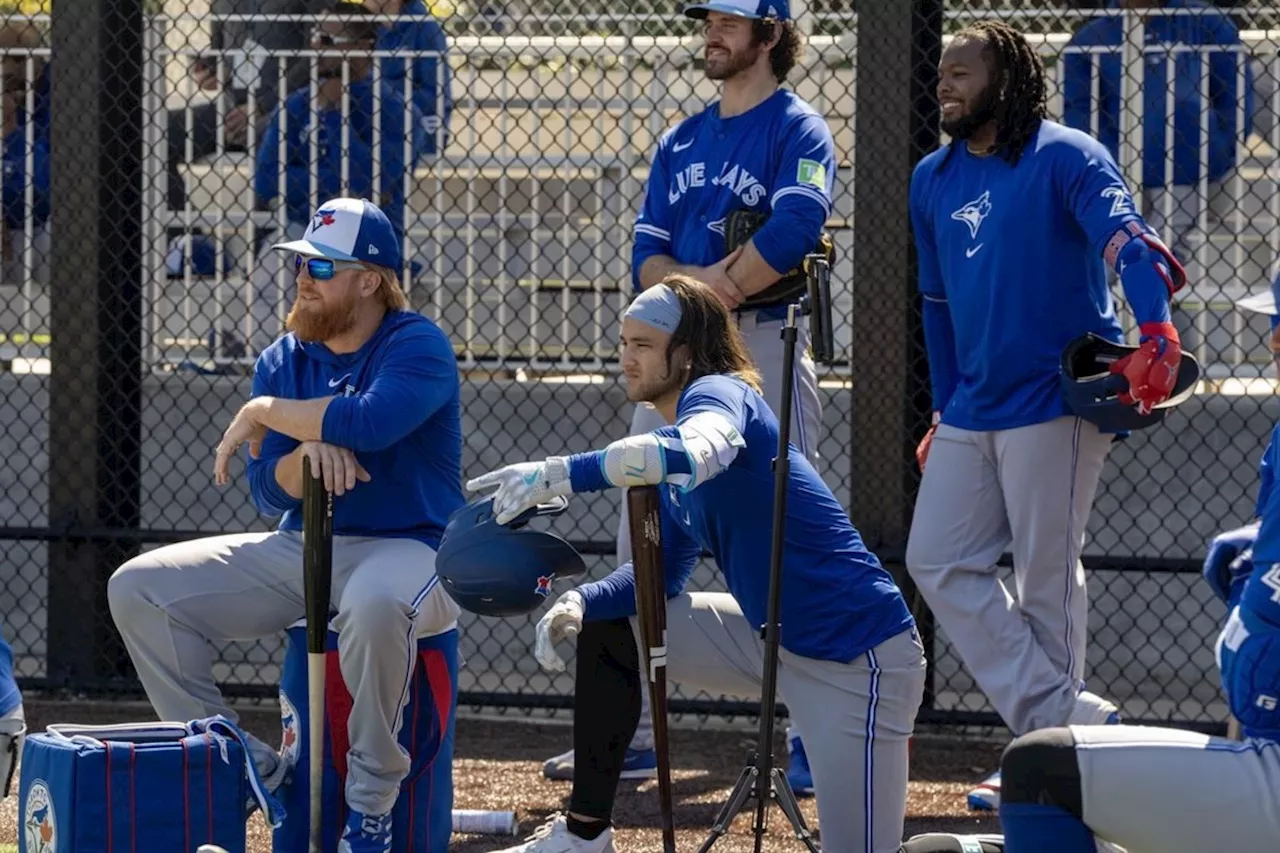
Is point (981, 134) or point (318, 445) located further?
point (981, 134)

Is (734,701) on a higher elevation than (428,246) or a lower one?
lower

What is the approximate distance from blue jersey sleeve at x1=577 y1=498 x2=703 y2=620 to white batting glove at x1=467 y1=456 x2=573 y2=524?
1.42 feet

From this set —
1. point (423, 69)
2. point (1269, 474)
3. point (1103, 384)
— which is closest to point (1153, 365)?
point (1103, 384)

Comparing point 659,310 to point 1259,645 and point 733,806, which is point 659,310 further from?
point 1259,645

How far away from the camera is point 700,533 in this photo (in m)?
Answer: 4.24

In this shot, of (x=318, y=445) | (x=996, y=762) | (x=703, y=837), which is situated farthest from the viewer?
A: (x=996, y=762)

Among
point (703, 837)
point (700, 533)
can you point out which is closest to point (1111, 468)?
point (703, 837)

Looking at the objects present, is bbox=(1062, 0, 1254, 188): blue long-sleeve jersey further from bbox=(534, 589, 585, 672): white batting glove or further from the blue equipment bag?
the blue equipment bag

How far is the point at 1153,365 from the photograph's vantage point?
4.64 m

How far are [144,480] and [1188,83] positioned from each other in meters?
3.92

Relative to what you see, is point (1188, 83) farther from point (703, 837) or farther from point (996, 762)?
point (703, 837)

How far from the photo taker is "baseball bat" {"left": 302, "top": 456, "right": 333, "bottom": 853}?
4270mm

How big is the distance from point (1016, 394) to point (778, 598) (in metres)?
1.34

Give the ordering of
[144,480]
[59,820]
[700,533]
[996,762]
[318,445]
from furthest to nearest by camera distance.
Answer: [144,480] → [996,762] → [318,445] → [700,533] → [59,820]
